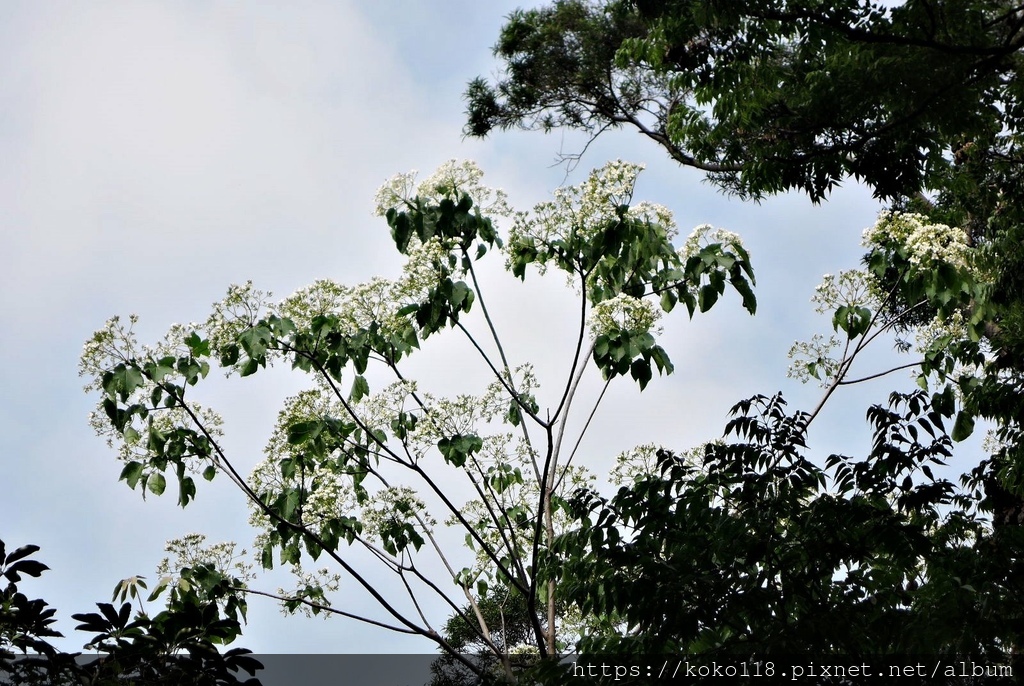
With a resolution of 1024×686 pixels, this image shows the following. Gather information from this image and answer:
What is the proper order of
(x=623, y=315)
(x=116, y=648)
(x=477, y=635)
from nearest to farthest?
(x=116, y=648)
(x=623, y=315)
(x=477, y=635)

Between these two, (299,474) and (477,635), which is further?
(477,635)

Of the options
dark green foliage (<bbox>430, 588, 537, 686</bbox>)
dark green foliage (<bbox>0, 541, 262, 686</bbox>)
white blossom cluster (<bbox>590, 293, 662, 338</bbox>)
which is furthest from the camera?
dark green foliage (<bbox>430, 588, 537, 686</bbox>)

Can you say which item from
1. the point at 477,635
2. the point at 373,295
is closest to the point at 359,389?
the point at 373,295

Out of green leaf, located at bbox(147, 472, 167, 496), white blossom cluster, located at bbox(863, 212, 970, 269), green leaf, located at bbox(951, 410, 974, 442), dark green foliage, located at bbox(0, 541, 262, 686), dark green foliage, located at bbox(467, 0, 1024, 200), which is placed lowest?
dark green foliage, located at bbox(0, 541, 262, 686)

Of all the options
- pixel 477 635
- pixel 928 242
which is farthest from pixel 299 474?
pixel 477 635

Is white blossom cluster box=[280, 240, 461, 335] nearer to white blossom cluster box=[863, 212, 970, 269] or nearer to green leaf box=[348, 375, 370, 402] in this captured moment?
green leaf box=[348, 375, 370, 402]

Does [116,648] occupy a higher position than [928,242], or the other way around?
[928,242]

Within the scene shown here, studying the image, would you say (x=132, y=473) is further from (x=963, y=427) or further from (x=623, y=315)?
(x=963, y=427)

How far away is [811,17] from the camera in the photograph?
404 cm

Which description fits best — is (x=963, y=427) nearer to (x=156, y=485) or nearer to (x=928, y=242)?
(x=928, y=242)

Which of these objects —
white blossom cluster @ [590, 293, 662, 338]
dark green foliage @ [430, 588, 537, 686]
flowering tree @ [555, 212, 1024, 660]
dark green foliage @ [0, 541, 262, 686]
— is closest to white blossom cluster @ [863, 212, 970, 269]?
flowering tree @ [555, 212, 1024, 660]

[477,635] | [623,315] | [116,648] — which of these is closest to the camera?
[116,648]

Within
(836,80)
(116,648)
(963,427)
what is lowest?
(116,648)

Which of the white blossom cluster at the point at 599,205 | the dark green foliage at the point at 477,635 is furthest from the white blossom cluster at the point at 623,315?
the dark green foliage at the point at 477,635
